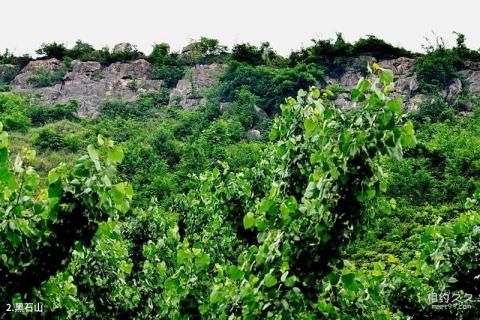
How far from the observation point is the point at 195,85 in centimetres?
5981

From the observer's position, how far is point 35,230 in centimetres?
445

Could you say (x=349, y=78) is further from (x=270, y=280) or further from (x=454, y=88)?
(x=270, y=280)

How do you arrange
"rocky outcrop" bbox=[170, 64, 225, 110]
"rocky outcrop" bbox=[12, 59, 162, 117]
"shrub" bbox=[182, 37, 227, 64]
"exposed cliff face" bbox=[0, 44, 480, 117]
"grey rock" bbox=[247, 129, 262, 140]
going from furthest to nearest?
"shrub" bbox=[182, 37, 227, 64] < "rocky outcrop" bbox=[12, 59, 162, 117] < "rocky outcrop" bbox=[170, 64, 225, 110] < "exposed cliff face" bbox=[0, 44, 480, 117] < "grey rock" bbox=[247, 129, 262, 140]

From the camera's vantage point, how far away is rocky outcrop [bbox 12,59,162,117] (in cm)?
5950

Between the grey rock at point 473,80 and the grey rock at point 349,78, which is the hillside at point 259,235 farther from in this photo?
the grey rock at point 349,78

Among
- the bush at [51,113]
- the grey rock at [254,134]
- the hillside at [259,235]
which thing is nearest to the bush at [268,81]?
the grey rock at [254,134]

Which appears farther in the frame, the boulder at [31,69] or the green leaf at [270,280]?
the boulder at [31,69]

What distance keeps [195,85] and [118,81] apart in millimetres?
8708

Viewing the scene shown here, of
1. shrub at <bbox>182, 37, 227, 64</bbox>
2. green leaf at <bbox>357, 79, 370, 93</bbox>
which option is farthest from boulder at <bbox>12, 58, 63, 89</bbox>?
green leaf at <bbox>357, 79, 370, 93</bbox>

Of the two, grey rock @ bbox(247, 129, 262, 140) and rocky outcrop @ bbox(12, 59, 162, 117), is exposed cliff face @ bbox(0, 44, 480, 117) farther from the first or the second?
grey rock @ bbox(247, 129, 262, 140)

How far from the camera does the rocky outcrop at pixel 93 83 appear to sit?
2343 inches

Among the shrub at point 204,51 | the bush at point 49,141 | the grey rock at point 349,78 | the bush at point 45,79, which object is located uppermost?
the shrub at point 204,51

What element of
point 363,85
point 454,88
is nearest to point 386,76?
point 363,85

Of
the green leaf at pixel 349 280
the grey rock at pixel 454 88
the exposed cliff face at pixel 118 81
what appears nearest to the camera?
the green leaf at pixel 349 280
